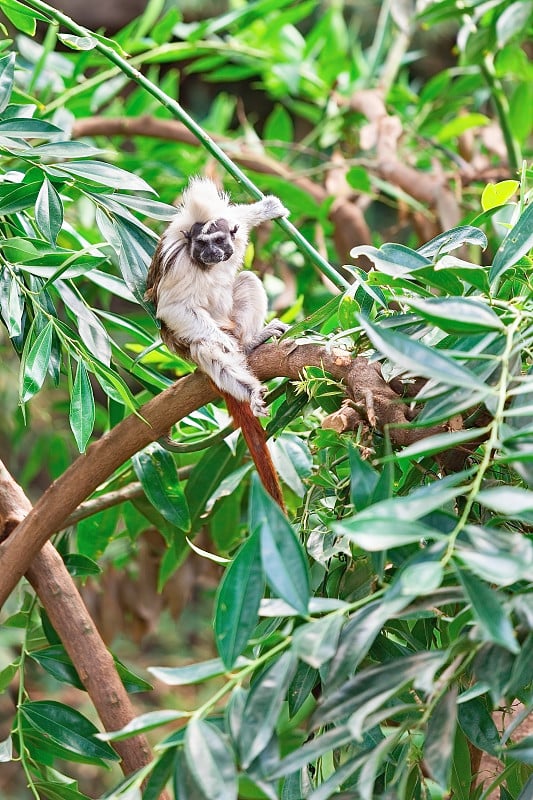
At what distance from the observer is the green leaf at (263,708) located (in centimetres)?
62

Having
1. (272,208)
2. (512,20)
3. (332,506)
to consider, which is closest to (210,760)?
(332,506)

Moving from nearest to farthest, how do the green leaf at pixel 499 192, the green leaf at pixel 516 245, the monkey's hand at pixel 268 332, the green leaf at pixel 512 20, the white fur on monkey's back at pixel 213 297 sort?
the green leaf at pixel 516 245, the green leaf at pixel 499 192, the white fur on monkey's back at pixel 213 297, the monkey's hand at pixel 268 332, the green leaf at pixel 512 20

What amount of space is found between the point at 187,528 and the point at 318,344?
1.17 feet

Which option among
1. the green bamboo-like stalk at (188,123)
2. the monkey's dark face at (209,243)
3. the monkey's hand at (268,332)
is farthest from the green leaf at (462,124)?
the green bamboo-like stalk at (188,123)

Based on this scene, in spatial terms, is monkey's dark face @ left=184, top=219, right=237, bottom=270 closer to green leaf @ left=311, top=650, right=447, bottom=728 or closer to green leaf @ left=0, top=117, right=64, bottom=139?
green leaf @ left=0, top=117, right=64, bottom=139

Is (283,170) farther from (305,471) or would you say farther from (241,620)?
(241,620)

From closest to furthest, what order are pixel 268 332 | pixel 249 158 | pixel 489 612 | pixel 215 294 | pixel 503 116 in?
pixel 489 612
pixel 268 332
pixel 215 294
pixel 503 116
pixel 249 158

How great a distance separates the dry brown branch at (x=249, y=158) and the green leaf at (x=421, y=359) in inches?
55.2

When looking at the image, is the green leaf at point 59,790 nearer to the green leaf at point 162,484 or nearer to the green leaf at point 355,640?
the green leaf at point 162,484

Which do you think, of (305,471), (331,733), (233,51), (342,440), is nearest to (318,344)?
(342,440)

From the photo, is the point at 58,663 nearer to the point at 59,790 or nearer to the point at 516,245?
the point at 59,790

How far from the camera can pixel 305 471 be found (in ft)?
3.81

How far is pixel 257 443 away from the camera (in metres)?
1.06

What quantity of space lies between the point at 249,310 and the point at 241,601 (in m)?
0.79
